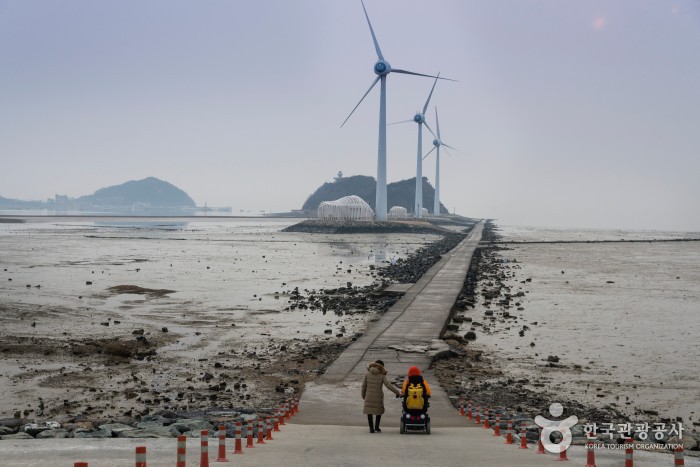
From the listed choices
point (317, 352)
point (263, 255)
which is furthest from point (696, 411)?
point (263, 255)

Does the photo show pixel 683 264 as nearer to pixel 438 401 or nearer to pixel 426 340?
pixel 426 340

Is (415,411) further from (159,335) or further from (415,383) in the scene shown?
(159,335)

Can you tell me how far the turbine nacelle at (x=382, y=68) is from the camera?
114500mm

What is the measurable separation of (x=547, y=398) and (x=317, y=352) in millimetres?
7826

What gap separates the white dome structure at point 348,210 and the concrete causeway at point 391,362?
401 feet

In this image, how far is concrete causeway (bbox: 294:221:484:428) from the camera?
1420 cm
